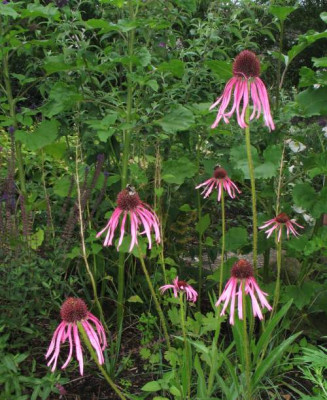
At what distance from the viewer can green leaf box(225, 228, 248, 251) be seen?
2.52 meters

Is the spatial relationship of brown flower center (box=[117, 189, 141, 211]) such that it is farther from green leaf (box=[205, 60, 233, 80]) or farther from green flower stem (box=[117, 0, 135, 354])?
green flower stem (box=[117, 0, 135, 354])

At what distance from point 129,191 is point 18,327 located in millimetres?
849

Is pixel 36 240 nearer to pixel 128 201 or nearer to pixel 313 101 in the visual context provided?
pixel 128 201

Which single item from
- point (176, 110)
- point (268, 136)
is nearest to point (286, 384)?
point (268, 136)

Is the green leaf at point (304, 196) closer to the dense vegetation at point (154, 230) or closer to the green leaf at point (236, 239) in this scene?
the dense vegetation at point (154, 230)

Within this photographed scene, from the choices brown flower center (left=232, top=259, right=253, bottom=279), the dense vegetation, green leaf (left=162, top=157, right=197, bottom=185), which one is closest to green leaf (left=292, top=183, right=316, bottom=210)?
the dense vegetation

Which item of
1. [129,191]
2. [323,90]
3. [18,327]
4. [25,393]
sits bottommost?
[25,393]

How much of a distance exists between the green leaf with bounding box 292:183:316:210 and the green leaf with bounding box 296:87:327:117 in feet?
1.04

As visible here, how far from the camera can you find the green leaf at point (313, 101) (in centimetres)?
223

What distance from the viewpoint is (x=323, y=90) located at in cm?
227

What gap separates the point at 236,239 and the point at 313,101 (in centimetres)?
70

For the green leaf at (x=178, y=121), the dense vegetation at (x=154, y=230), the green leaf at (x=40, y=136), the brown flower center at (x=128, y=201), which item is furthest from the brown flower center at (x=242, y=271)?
the green leaf at (x=40, y=136)

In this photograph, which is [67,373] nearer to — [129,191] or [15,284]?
[15,284]

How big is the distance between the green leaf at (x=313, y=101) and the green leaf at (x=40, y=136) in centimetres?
108
